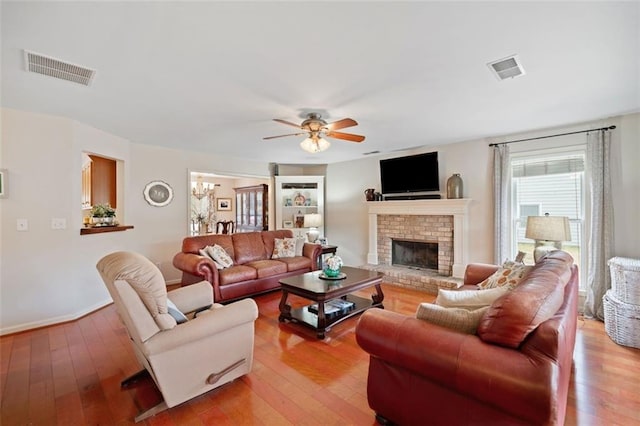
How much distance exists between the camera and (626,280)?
114 inches

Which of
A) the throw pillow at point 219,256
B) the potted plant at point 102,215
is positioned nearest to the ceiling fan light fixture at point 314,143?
the throw pillow at point 219,256

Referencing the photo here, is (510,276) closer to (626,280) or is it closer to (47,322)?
(626,280)

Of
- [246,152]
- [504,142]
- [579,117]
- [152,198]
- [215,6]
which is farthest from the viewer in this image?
[246,152]

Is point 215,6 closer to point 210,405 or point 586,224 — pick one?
point 210,405

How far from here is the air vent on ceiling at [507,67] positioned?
2.12 metres

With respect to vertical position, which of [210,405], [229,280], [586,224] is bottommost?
[210,405]

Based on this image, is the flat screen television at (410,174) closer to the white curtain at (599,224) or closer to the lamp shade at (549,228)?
the lamp shade at (549,228)

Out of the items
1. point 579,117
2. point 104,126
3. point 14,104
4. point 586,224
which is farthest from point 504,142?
point 14,104

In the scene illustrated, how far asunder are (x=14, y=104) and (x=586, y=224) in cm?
666

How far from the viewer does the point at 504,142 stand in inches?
165

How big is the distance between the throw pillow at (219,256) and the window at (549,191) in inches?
165

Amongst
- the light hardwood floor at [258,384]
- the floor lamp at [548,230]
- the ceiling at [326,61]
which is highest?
the ceiling at [326,61]

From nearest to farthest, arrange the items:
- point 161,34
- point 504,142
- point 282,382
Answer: point 161,34 < point 282,382 < point 504,142

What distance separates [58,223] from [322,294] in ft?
10.6
